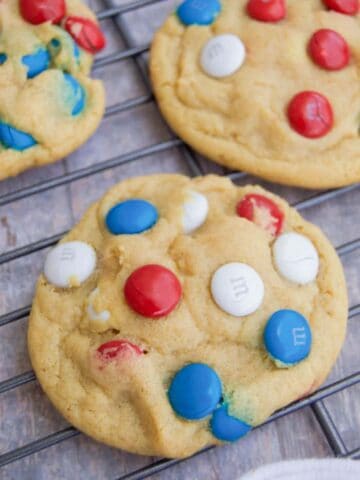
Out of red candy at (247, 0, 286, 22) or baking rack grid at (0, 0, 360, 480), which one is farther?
red candy at (247, 0, 286, 22)

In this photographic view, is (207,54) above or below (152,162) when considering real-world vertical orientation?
above

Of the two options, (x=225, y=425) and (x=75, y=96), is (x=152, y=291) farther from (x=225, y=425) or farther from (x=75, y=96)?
(x=75, y=96)

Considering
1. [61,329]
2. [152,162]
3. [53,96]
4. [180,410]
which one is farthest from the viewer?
[152,162]

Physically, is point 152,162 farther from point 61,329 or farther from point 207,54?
point 61,329

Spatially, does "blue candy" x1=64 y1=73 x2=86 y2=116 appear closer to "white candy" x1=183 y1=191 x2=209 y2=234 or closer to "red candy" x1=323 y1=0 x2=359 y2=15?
"white candy" x1=183 y1=191 x2=209 y2=234

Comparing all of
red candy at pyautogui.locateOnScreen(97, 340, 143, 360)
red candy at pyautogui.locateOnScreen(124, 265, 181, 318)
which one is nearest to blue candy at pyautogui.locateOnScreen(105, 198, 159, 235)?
red candy at pyautogui.locateOnScreen(124, 265, 181, 318)

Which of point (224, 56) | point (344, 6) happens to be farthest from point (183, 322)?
point (344, 6)

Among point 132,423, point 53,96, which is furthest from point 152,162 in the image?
point 132,423
